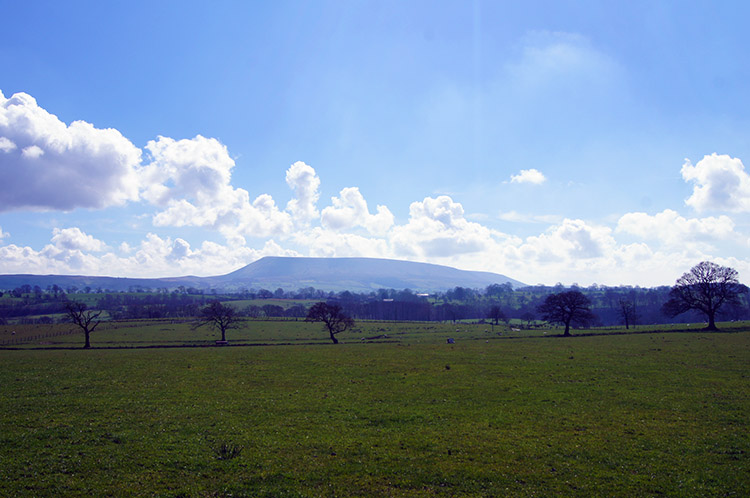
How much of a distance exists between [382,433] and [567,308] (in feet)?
251

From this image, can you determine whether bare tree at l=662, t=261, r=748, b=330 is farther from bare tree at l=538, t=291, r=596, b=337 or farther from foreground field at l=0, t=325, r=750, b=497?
foreground field at l=0, t=325, r=750, b=497

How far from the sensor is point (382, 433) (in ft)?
60.1

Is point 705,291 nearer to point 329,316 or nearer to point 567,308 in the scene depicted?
point 567,308

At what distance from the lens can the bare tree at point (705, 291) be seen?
77125 millimetres

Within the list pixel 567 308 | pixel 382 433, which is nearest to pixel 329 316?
pixel 567 308

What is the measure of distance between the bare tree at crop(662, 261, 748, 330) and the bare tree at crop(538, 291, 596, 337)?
15785mm

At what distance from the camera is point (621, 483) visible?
1317 cm

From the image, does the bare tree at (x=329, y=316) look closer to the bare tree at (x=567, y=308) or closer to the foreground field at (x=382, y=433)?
the bare tree at (x=567, y=308)

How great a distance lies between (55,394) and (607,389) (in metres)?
35.6

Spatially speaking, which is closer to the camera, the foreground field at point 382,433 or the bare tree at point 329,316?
the foreground field at point 382,433

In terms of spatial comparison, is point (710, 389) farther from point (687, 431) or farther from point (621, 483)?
point (621, 483)

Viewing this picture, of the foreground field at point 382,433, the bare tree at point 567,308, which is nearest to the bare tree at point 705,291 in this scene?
the bare tree at point 567,308

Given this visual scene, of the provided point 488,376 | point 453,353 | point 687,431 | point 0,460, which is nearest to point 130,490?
point 0,460

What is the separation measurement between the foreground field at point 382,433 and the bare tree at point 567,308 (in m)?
49.4
